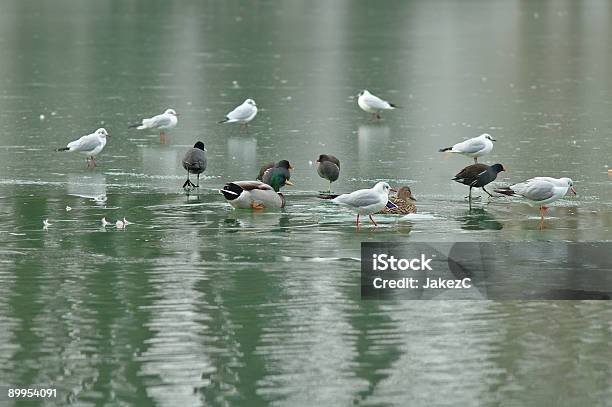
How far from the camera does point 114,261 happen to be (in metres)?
12.9

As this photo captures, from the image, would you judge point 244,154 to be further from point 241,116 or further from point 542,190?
point 542,190

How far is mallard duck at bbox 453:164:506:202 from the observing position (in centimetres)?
1619

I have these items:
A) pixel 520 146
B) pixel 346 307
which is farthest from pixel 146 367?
pixel 520 146

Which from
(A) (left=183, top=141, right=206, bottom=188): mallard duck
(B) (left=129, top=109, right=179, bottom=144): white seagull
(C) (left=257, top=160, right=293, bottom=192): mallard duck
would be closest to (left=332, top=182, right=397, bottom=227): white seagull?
(C) (left=257, top=160, right=293, bottom=192): mallard duck

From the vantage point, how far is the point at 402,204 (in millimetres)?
15234

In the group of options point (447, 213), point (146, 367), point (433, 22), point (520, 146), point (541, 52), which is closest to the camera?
point (146, 367)

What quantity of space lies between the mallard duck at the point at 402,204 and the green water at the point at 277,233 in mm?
199

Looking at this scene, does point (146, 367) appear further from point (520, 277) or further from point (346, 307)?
point (520, 277)

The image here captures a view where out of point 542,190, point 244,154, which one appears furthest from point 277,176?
point 244,154

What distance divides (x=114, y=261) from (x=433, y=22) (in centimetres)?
3756

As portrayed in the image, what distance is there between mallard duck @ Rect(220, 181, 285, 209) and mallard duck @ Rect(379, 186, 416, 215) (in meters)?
1.21

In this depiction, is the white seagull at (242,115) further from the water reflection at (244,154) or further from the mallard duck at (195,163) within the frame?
the mallard duck at (195,163)

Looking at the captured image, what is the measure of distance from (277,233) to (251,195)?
4.12 feet

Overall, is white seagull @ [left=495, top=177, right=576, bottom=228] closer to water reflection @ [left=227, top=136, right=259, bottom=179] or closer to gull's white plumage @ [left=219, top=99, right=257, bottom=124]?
water reflection @ [left=227, top=136, right=259, bottom=179]
